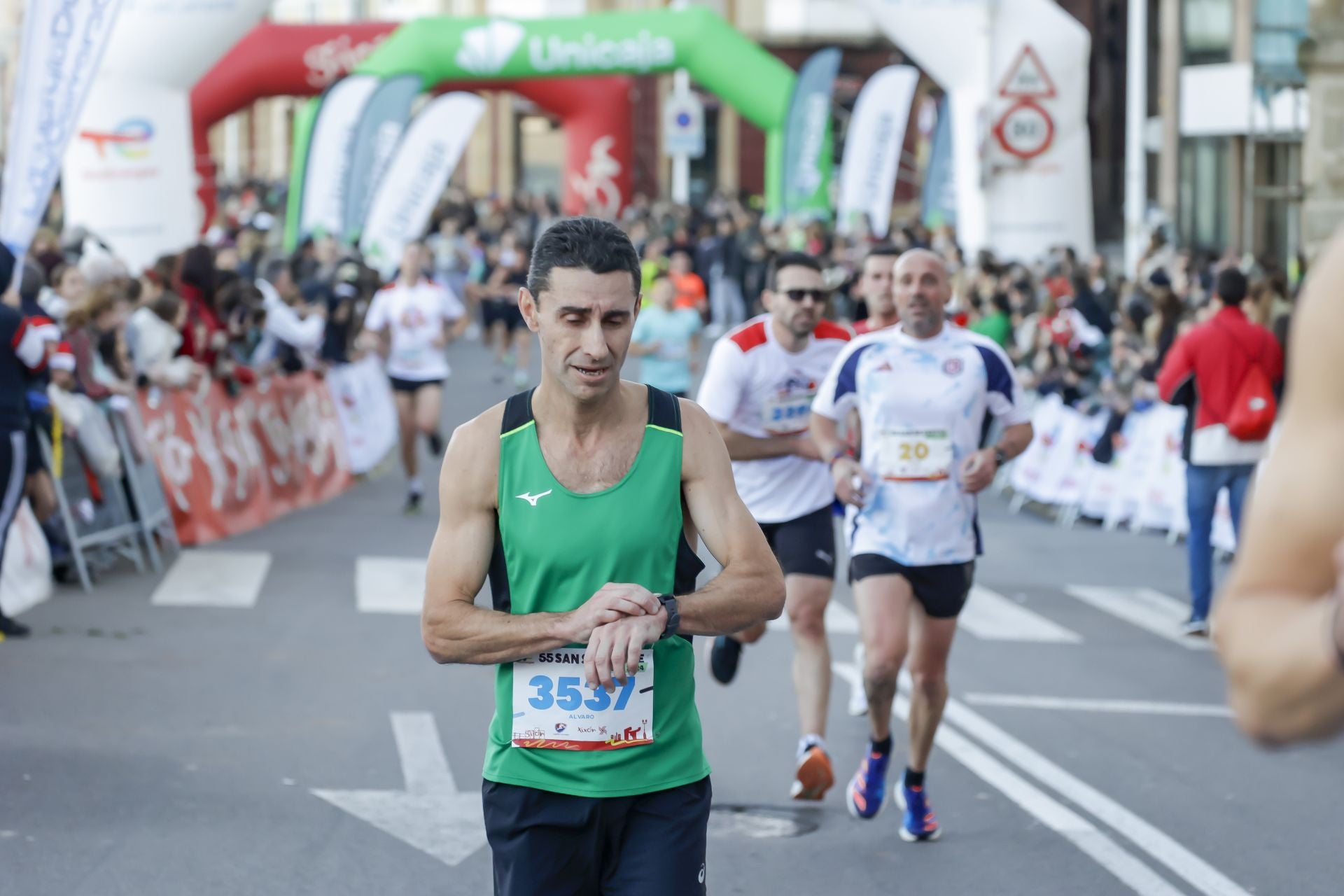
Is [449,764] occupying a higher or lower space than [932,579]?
lower

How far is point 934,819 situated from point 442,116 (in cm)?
1777

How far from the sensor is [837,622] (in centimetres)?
1180

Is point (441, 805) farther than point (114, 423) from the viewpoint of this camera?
No

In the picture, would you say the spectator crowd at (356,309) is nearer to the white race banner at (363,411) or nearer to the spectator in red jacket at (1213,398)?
the white race banner at (363,411)

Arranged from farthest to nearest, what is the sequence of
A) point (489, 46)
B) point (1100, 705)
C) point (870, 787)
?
point (489, 46) → point (1100, 705) → point (870, 787)

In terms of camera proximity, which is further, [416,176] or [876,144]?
[876,144]

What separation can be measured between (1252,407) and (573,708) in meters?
8.24

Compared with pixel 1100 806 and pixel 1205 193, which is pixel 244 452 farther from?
pixel 1205 193

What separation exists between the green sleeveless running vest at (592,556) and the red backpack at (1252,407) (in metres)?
8.01

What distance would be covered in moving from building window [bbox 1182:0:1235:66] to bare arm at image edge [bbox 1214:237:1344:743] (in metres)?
39.4

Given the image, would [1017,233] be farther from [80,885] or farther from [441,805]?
[80,885]

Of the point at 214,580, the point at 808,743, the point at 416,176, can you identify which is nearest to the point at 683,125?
the point at 416,176

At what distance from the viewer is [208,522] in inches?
551

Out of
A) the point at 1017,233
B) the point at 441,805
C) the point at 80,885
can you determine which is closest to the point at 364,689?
the point at 441,805
